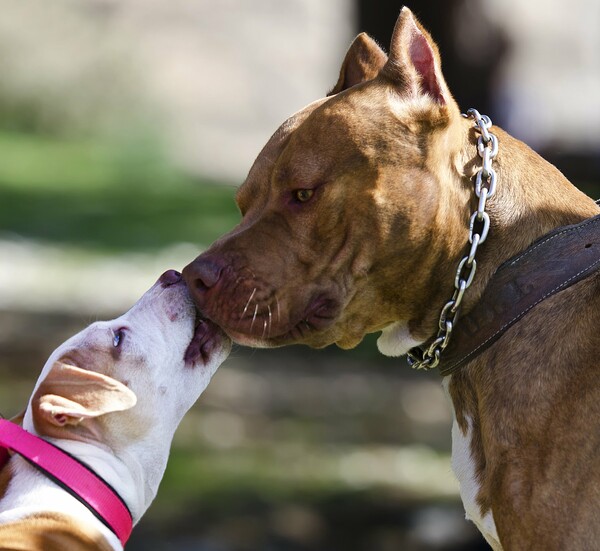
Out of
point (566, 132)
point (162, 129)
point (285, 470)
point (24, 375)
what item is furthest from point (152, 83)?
point (285, 470)

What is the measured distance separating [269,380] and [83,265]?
3578 mm

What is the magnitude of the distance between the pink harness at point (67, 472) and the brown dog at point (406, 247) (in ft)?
2.39

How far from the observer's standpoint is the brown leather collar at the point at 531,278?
153 inches

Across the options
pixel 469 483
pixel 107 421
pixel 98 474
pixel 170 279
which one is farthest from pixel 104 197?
pixel 469 483

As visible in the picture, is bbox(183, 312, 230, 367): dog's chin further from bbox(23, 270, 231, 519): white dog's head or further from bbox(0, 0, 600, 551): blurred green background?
bbox(0, 0, 600, 551): blurred green background

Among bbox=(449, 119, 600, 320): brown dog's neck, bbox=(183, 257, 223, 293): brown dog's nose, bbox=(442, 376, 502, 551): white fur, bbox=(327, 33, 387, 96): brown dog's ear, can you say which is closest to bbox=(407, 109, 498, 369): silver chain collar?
A: bbox=(449, 119, 600, 320): brown dog's neck

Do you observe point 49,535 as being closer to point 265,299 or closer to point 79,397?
point 79,397

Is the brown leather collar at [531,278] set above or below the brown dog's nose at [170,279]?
above

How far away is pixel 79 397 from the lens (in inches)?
163

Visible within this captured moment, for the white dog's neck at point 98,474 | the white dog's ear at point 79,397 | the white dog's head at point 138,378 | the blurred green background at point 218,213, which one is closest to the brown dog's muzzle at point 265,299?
the white dog's head at point 138,378

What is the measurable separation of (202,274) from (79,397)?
62cm

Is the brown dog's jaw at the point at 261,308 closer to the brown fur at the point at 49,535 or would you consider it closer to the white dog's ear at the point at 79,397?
the white dog's ear at the point at 79,397

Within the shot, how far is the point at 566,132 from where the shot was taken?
1695 cm

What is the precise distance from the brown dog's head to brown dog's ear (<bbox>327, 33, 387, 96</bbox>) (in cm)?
45
